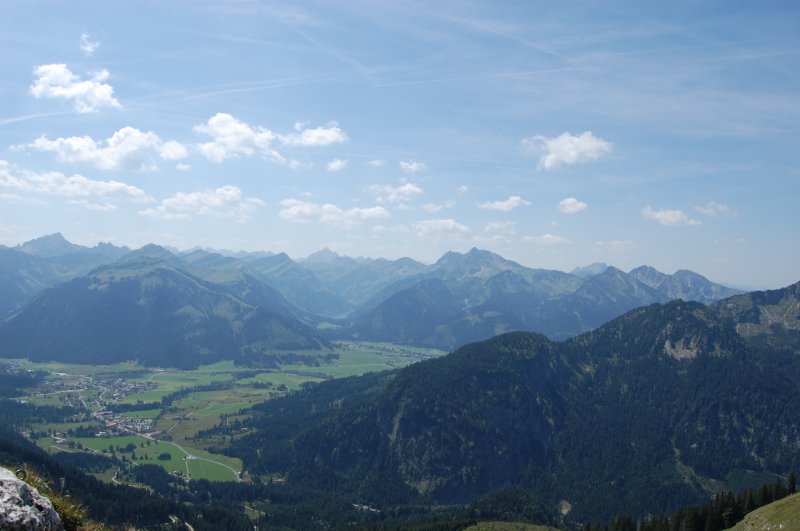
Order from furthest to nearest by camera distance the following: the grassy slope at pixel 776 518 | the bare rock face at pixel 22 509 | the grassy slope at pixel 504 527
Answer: the grassy slope at pixel 504 527 → the grassy slope at pixel 776 518 → the bare rock face at pixel 22 509

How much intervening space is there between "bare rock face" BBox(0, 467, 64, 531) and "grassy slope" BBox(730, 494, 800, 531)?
379 ft

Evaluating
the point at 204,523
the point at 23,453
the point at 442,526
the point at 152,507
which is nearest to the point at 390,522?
the point at 442,526

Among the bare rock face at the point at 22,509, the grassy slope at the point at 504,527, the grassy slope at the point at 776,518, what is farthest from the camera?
the grassy slope at the point at 504,527

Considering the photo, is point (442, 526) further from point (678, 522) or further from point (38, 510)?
point (38, 510)

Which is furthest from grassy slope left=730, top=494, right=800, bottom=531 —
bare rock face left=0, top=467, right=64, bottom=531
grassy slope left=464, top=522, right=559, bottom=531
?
bare rock face left=0, top=467, right=64, bottom=531

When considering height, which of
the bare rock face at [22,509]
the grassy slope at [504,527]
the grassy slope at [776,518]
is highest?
the bare rock face at [22,509]

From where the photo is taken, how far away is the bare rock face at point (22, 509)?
635 inches

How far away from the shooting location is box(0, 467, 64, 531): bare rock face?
16141 mm

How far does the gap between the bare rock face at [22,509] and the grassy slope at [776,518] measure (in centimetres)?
11545

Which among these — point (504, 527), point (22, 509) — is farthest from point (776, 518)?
point (22, 509)

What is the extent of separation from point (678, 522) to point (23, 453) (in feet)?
626

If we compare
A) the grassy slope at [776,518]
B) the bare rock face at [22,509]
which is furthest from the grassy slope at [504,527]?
the bare rock face at [22,509]

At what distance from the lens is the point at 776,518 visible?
10600cm

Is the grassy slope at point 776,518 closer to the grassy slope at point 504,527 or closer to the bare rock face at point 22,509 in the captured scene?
the grassy slope at point 504,527
